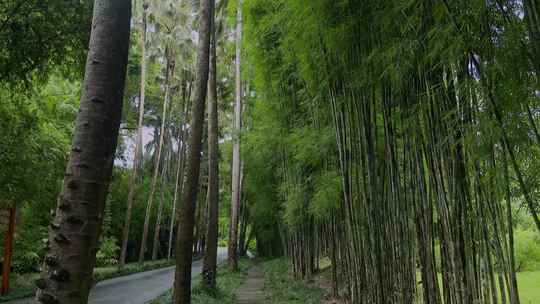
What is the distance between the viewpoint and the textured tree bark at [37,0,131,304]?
1383 millimetres

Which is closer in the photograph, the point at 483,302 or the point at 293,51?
the point at 483,302

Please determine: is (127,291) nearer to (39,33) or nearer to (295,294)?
(295,294)

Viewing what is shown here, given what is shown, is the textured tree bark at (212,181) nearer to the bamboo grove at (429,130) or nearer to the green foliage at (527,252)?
the bamboo grove at (429,130)

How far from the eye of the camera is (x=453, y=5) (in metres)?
1.95

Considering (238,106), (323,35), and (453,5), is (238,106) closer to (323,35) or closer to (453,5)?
(323,35)

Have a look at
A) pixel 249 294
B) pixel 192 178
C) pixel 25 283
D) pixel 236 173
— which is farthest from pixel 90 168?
pixel 236 173

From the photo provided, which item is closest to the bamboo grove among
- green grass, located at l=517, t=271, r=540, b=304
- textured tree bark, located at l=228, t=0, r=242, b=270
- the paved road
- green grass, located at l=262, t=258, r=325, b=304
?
green grass, located at l=262, t=258, r=325, b=304

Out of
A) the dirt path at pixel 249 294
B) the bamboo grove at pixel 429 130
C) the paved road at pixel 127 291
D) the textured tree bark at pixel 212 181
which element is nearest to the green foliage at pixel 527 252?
the bamboo grove at pixel 429 130

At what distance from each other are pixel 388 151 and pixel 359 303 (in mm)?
1501

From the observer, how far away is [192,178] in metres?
5.14

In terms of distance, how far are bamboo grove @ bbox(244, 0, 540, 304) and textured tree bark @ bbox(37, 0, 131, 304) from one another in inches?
58.9

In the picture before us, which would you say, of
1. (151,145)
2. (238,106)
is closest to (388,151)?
(238,106)

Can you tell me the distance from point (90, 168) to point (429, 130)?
1.87 meters

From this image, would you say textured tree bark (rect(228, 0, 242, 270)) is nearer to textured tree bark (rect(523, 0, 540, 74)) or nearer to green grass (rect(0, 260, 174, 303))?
green grass (rect(0, 260, 174, 303))
